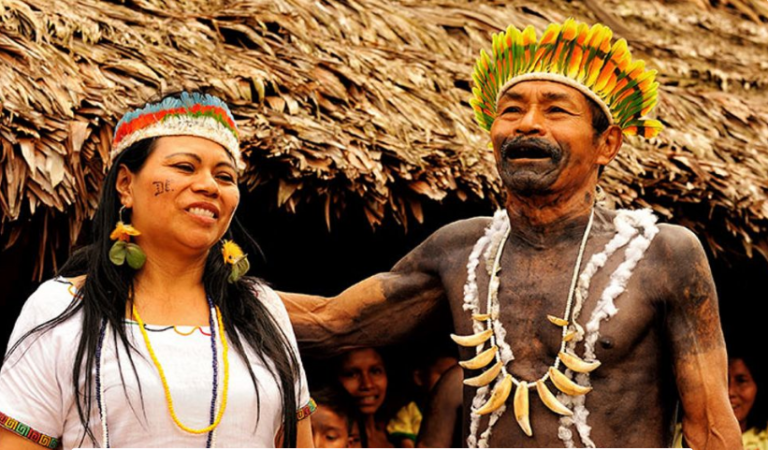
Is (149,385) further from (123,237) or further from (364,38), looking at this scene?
(364,38)

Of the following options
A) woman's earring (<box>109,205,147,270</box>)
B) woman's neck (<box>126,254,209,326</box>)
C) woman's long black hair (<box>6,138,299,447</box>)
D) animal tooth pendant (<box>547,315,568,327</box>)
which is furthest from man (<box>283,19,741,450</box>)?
woman's earring (<box>109,205,147,270</box>)

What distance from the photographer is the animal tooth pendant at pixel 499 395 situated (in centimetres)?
399

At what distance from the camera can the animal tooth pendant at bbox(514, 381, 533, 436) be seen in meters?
3.94

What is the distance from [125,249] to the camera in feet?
11.7

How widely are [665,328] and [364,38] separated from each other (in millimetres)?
3159

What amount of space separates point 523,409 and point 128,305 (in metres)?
1.10

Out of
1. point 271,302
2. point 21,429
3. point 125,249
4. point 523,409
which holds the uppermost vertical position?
point 125,249

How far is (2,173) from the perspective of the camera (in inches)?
192

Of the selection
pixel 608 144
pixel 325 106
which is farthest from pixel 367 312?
pixel 325 106

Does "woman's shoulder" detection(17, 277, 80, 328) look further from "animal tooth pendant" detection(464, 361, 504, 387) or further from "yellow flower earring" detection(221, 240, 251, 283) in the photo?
"animal tooth pendant" detection(464, 361, 504, 387)

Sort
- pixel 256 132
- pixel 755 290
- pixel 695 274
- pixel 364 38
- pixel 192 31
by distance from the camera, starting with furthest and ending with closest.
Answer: pixel 755 290 < pixel 364 38 < pixel 192 31 < pixel 256 132 < pixel 695 274

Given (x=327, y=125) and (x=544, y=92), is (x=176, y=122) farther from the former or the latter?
(x=327, y=125)

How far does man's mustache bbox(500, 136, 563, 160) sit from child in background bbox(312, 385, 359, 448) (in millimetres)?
2334

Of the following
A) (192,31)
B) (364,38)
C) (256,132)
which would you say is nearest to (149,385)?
(256,132)
